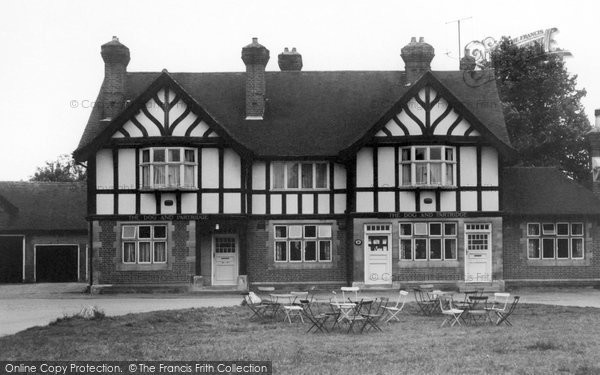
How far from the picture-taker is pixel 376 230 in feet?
101

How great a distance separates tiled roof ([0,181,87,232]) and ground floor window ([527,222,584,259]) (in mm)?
20928

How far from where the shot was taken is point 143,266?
100 feet

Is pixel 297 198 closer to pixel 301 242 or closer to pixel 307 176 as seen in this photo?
pixel 307 176

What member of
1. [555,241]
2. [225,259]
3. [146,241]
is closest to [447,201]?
[555,241]

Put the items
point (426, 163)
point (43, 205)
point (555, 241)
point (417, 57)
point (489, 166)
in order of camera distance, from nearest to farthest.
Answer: point (426, 163)
point (489, 166)
point (555, 241)
point (417, 57)
point (43, 205)

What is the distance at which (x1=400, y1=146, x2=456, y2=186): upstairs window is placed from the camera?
30.2 metres

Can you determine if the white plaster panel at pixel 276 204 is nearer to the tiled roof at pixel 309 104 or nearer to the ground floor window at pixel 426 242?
the tiled roof at pixel 309 104

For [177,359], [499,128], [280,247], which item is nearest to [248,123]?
[280,247]

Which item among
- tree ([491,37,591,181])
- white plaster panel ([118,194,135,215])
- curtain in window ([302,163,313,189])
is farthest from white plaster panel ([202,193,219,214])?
tree ([491,37,591,181])

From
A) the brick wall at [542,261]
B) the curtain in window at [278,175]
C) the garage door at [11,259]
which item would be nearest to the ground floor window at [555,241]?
the brick wall at [542,261]

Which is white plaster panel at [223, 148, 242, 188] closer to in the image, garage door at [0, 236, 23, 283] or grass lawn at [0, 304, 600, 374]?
grass lawn at [0, 304, 600, 374]

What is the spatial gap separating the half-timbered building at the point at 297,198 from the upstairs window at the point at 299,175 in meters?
0.04

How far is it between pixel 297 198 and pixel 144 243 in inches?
229

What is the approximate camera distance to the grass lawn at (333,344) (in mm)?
13562
